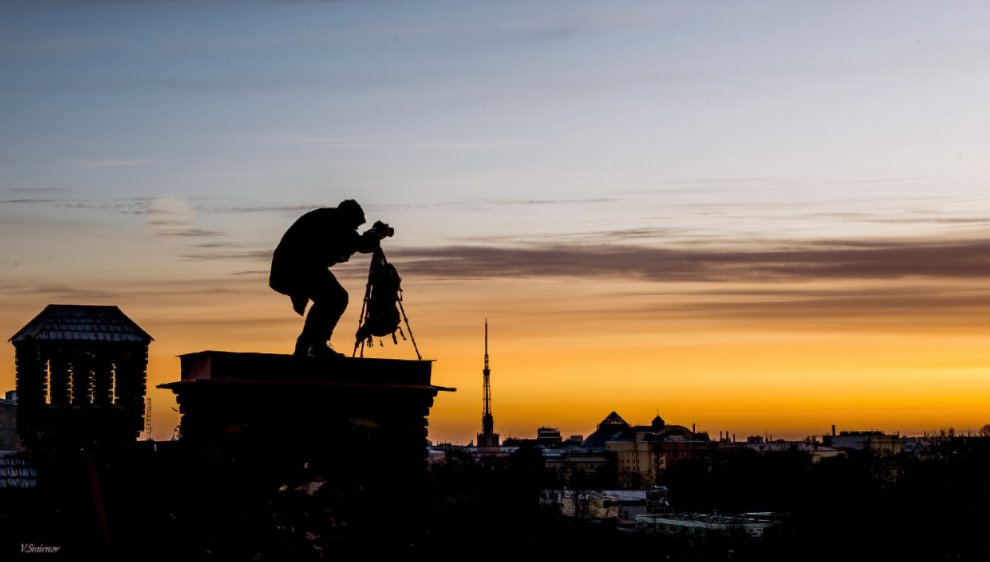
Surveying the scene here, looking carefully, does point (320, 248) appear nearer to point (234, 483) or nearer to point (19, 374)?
point (234, 483)

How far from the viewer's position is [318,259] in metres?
13.2

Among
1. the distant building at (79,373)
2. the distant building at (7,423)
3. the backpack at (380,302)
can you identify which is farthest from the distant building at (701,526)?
the backpack at (380,302)

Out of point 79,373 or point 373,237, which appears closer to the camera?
point 373,237

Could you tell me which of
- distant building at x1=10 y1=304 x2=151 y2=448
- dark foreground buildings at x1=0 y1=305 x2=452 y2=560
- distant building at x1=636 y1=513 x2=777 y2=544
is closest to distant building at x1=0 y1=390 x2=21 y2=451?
distant building at x1=10 y1=304 x2=151 y2=448

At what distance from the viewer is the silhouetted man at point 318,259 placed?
1316cm

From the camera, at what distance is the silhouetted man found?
13164 millimetres

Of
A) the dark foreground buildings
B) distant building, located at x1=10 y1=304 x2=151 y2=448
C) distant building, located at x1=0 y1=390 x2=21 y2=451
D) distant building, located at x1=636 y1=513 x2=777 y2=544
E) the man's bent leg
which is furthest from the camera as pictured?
distant building, located at x1=636 y1=513 x2=777 y2=544

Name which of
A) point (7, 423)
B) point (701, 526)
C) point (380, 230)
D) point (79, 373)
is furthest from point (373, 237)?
point (701, 526)

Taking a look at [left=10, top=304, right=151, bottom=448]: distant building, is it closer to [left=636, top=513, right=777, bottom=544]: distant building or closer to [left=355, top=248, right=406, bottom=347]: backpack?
[left=355, top=248, right=406, bottom=347]: backpack

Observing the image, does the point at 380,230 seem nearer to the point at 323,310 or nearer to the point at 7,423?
the point at 323,310

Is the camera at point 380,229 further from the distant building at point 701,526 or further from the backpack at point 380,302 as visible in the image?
the distant building at point 701,526

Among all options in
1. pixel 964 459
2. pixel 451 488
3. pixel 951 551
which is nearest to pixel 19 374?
pixel 951 551

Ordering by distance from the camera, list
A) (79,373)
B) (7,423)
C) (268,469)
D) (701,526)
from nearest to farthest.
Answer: (268,469) → (79,373) → (7,423) → (701,526)

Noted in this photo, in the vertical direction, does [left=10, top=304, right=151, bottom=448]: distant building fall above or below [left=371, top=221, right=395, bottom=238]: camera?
above
